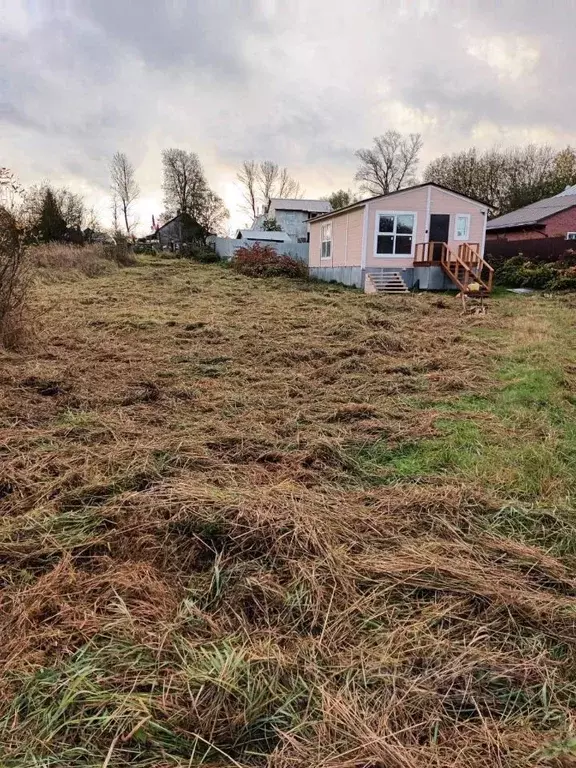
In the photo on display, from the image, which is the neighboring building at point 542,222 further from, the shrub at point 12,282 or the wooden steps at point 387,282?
the shrub at point 12,282

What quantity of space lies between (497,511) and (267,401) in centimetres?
255

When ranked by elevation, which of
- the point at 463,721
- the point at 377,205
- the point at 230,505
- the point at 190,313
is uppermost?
the point at 377,205

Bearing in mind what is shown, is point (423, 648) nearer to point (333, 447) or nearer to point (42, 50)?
point (333, 447)

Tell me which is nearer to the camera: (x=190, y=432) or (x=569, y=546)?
(x=569, y=546)

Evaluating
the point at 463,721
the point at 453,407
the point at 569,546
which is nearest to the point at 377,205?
the point at 453,407

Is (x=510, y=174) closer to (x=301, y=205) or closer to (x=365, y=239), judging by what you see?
(x=301, y=205)

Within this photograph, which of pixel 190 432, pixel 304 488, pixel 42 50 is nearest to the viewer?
pixel 304 488

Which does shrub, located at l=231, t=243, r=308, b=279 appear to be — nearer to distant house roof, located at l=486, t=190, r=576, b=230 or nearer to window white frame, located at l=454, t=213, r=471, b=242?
window white frame, located at l=454, t=213, r=471, b=242

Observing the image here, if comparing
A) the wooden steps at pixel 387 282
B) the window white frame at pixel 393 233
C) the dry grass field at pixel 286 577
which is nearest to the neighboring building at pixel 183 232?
the window white frame at pixel 393 233

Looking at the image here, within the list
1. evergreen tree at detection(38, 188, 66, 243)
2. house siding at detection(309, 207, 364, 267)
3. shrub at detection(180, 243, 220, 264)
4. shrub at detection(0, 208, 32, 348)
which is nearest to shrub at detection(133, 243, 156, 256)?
shrub at detection(180, 243, 220, 264)

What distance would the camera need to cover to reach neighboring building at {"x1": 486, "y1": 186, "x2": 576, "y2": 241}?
23719 millimetres

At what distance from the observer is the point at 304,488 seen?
9.48 feet

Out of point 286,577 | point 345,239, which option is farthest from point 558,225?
point 286,577

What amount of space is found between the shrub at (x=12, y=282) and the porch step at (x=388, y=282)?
1125cm
